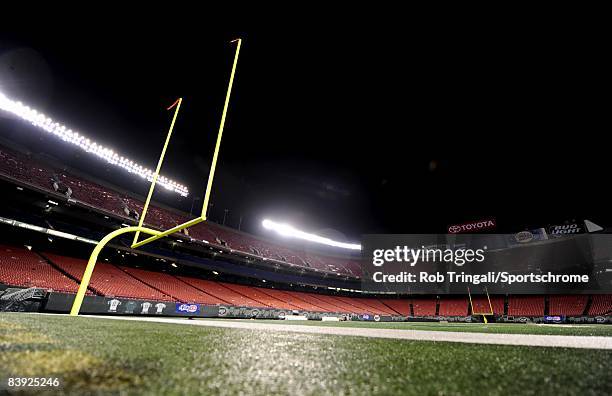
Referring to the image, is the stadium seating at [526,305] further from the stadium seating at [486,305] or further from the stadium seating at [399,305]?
the stadium seating at [399,305]

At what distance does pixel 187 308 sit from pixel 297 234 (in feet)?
73.1

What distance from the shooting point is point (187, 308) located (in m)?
16.3

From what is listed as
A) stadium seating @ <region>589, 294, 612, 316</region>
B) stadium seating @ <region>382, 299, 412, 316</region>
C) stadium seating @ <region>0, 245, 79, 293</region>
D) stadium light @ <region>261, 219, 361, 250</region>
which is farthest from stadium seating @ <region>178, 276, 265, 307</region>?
stadium seating @ <region>589, 294, 612, 316</region>

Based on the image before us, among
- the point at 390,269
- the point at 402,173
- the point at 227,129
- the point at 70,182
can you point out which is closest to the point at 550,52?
the point at 402,173

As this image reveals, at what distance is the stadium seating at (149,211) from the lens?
15.1 m

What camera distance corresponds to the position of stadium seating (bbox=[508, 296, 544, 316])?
101 feet

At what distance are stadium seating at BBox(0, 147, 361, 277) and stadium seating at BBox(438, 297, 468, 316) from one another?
42.7 feet

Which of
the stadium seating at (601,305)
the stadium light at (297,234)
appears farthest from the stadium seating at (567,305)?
the stadium light at (297,234)

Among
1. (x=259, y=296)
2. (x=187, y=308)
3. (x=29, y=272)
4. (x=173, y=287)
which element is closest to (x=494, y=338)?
(x=187, y=308)

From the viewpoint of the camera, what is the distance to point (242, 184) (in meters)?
27.7

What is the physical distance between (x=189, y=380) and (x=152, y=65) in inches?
641

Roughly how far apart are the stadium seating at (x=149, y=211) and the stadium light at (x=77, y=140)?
2.23 m

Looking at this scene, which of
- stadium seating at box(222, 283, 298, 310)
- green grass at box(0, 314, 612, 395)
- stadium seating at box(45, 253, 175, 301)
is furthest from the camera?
stadium seating at box(222, 283, 298, 310)

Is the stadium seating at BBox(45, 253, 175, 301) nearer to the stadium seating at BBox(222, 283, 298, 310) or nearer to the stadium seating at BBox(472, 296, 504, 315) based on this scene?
the stadium seating at BBox(222, 283, 298, 310)
